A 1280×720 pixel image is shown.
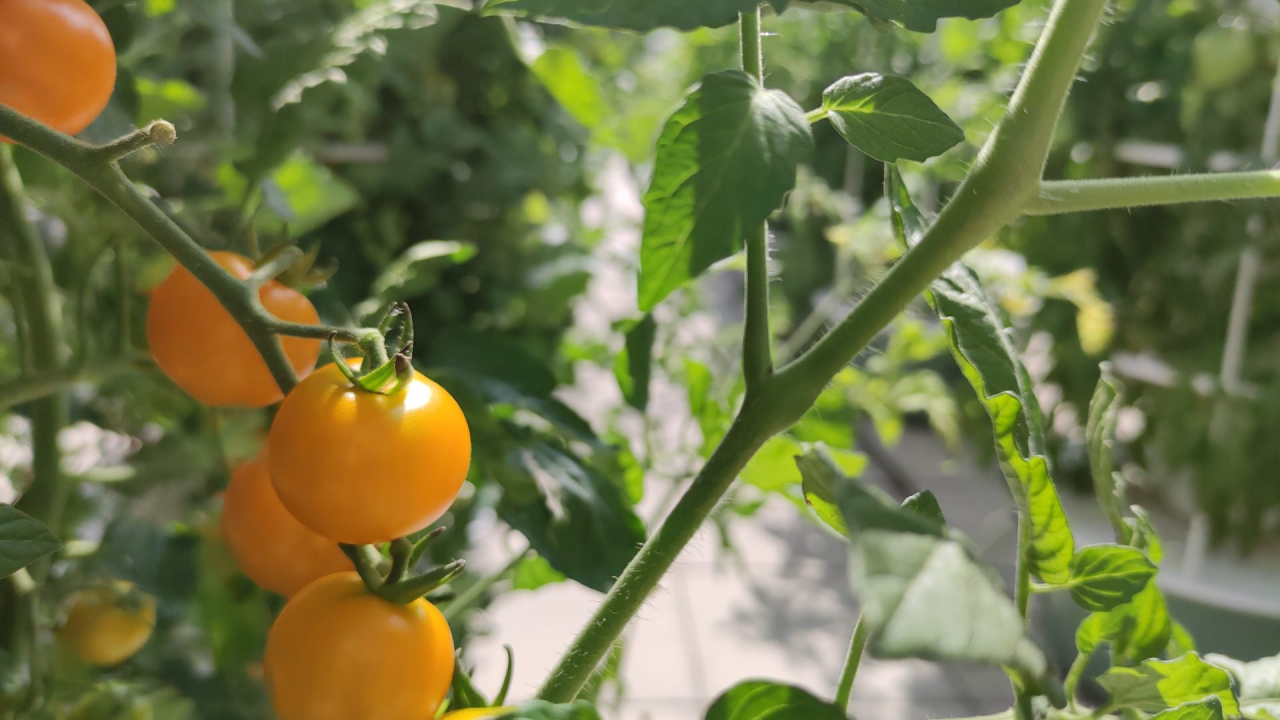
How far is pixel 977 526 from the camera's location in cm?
141

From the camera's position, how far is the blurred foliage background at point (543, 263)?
0.30 meters

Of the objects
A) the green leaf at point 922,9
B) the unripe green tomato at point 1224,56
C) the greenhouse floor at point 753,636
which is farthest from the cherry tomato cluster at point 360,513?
the unripe green tomato at point 1224,56

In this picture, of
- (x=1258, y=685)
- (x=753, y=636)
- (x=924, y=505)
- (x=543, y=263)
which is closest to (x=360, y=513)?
(x=924, y=505)

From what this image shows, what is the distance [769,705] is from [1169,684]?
0.32 feet

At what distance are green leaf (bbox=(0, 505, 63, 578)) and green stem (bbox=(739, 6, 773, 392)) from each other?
136 millimetres

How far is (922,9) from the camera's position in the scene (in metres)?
0.17

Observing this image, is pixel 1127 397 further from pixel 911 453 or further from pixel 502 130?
pixel 502 130

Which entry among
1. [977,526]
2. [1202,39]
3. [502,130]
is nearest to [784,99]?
[502,130]

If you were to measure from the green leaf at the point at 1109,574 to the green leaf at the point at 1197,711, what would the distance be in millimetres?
22

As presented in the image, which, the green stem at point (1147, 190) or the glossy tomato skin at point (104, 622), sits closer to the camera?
the green stem at point (1147, 190)

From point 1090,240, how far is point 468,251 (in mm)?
1077

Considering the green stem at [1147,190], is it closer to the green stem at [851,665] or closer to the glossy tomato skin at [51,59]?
the green stem at [851,665]

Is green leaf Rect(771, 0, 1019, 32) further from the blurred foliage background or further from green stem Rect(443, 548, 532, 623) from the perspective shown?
green stem Rect(443, 548, 532, 623)

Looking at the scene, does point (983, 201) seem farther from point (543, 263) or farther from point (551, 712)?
point (543, 263)
